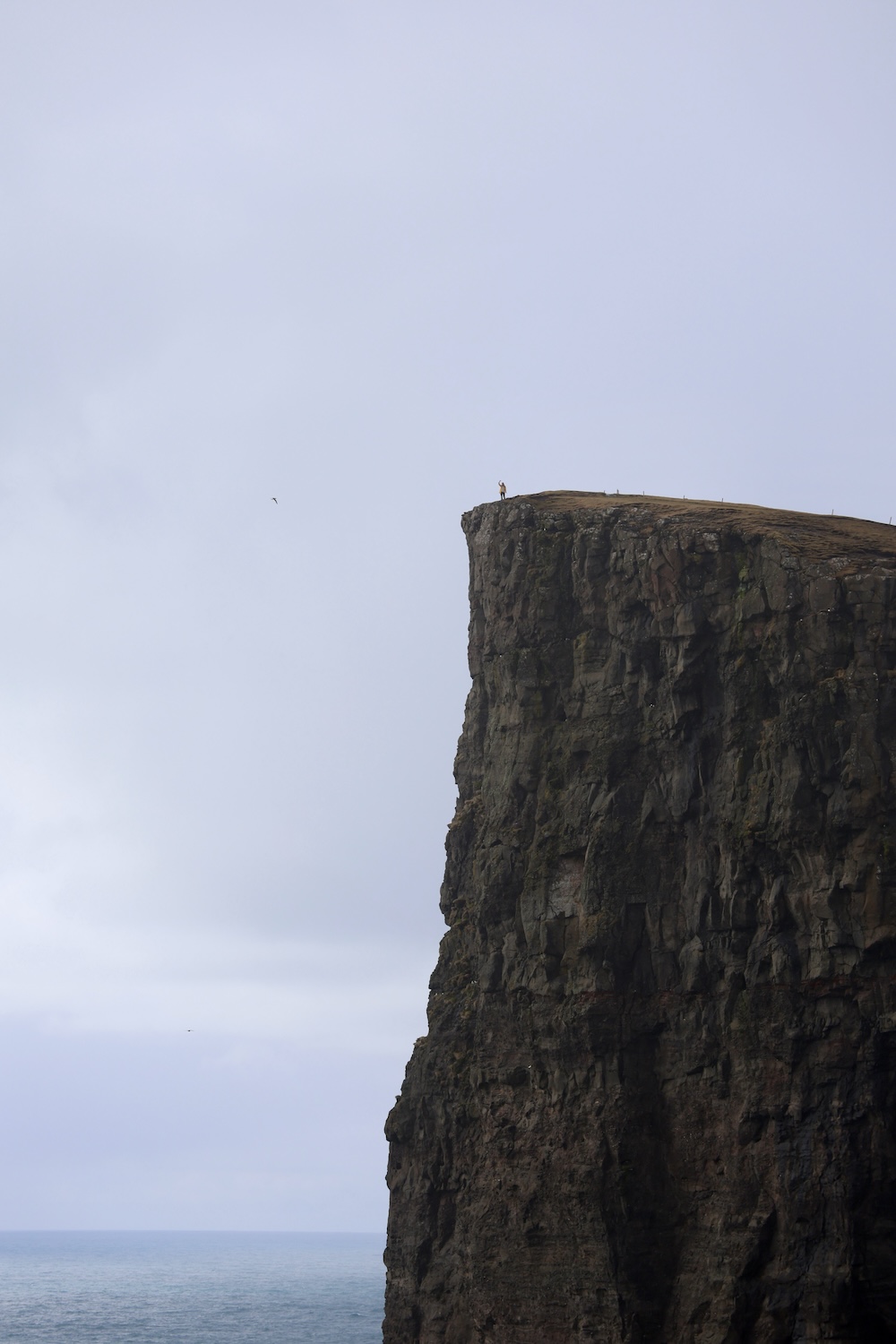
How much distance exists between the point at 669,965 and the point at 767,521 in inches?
609

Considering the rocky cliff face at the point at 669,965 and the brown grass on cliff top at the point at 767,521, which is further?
the brown grass on cliff top at the point at 767,521

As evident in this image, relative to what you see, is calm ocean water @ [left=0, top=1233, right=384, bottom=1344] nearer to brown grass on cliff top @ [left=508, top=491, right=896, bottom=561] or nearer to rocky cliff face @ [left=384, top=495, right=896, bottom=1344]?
rocky cliff face @ [left=384, top=495, right=896, bottom=1344]

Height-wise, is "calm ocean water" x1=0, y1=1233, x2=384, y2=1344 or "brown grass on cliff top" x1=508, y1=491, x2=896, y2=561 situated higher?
"brown grass on cliff top" x1=508, y1=491, x2=896, y2=561

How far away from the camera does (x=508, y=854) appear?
184 feet

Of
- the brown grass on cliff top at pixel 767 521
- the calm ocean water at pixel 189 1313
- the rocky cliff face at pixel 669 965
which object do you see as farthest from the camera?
the calm ocean water at pixel 189 1313

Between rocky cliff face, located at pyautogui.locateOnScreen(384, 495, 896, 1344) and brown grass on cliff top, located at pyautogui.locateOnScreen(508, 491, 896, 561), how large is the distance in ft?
0.83

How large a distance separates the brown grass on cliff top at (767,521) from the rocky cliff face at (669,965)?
253mm

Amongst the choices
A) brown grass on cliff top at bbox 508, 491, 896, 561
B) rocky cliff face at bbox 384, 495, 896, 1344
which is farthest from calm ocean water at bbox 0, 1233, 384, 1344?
brown grass on cliff top at bbox 508, 491, 896, 561

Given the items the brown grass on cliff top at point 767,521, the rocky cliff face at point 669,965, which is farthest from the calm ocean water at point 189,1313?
the brown grass on cliff top at point 767,521

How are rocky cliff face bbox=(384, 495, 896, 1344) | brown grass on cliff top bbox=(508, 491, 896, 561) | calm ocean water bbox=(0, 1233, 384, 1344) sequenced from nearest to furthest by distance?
rocky cliff face bbox=(384, 495, 896, 1344)
brown grass on cliff top bbox=(508, 491, 896, 561)
calm ocean water bbox=(0, 1233, 384, 1344)

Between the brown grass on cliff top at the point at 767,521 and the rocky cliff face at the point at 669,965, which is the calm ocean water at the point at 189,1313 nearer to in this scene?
the rocky cliff face at the point at 669,965

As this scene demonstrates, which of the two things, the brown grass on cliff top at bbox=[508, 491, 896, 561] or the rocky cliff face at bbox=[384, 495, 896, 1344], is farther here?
the brown grass on cliff top at bbox=[508, 491, 896, 561]

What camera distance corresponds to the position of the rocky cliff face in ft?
158

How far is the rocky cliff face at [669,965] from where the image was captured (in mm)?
A: 48250
